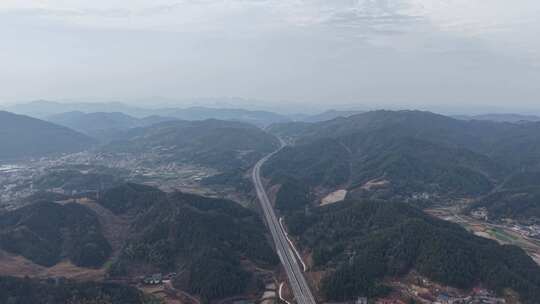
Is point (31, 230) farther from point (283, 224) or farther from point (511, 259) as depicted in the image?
point (511, 259)

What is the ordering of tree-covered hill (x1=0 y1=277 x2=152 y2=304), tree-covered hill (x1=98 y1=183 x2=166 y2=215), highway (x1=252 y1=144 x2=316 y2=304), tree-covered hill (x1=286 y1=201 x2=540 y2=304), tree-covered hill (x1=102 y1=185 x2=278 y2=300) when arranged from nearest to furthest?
tree-covered hill (x1=0 y1=277 x2=152 y2=304)
tree-covered hill (x1=286 y1=201 x2=540 y2=304)
highway (x1=252 y1=144 x2=316 y2=304)
tree-covered hill (x1=102 y1=185 x2=278 y2=300)
tree-covered hill (x1=98 y1=183 x2=166 y2=215)

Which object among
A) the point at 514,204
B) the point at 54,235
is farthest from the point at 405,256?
the point at 54,235

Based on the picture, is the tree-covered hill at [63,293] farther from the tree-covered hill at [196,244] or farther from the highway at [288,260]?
the highway at [288,260]

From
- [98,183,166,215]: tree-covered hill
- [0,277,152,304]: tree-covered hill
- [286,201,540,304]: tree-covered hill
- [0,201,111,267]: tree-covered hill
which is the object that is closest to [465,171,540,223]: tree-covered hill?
[286,201,540,304]: tree-covered hill

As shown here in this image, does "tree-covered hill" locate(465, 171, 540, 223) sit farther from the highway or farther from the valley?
the highway

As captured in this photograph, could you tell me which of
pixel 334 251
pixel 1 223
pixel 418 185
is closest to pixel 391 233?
pixel 334 251

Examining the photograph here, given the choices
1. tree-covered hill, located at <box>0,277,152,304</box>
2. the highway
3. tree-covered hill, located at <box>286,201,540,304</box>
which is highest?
tree-covered hill, located at <box>286,201,540,304</box>
